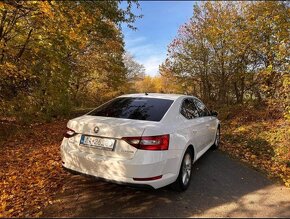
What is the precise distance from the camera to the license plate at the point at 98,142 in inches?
173

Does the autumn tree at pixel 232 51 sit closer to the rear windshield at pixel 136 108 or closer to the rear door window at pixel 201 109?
the rear door window at pixel 201 109

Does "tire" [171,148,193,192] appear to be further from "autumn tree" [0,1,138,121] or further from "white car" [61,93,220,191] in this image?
"autumn tree" [0,1,138,121]

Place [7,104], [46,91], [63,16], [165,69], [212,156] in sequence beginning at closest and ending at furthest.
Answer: [63,16] → [212,156] → [7,104] → [46,91] → [165,69]

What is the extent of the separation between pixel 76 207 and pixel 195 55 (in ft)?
52.8

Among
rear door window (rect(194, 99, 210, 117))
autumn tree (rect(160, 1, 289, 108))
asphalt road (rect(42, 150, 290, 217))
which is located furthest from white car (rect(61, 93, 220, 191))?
autumn tree (rect(160, 1, 289, 108))

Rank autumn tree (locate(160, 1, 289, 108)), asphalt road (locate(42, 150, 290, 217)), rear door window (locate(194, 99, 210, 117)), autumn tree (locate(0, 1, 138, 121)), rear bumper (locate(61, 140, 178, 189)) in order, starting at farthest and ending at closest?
autumn tree (locate(160, 1, 289, 108))
autumn tree (locate(0, 1, 138, 121))
rear door window (locate(194, 99, 210, 117))
asphalt road (locate(42, 150, 290, 217))
rear bumper (locate(61, 140, 178, 189))

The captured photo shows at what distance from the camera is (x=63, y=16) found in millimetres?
5809

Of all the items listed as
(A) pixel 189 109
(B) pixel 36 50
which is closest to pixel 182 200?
(A) pixel 189 109

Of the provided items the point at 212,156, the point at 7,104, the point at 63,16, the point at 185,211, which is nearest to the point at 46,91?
the point at 7,104

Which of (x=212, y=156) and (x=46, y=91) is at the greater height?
(x=46, y=91)

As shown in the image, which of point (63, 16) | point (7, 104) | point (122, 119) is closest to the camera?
point (122, 119)

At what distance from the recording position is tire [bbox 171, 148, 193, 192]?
4959 millimetres

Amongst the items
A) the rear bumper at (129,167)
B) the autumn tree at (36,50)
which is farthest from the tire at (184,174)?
the autumn tree at (36,50)

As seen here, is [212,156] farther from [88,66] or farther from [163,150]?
[88,66]
